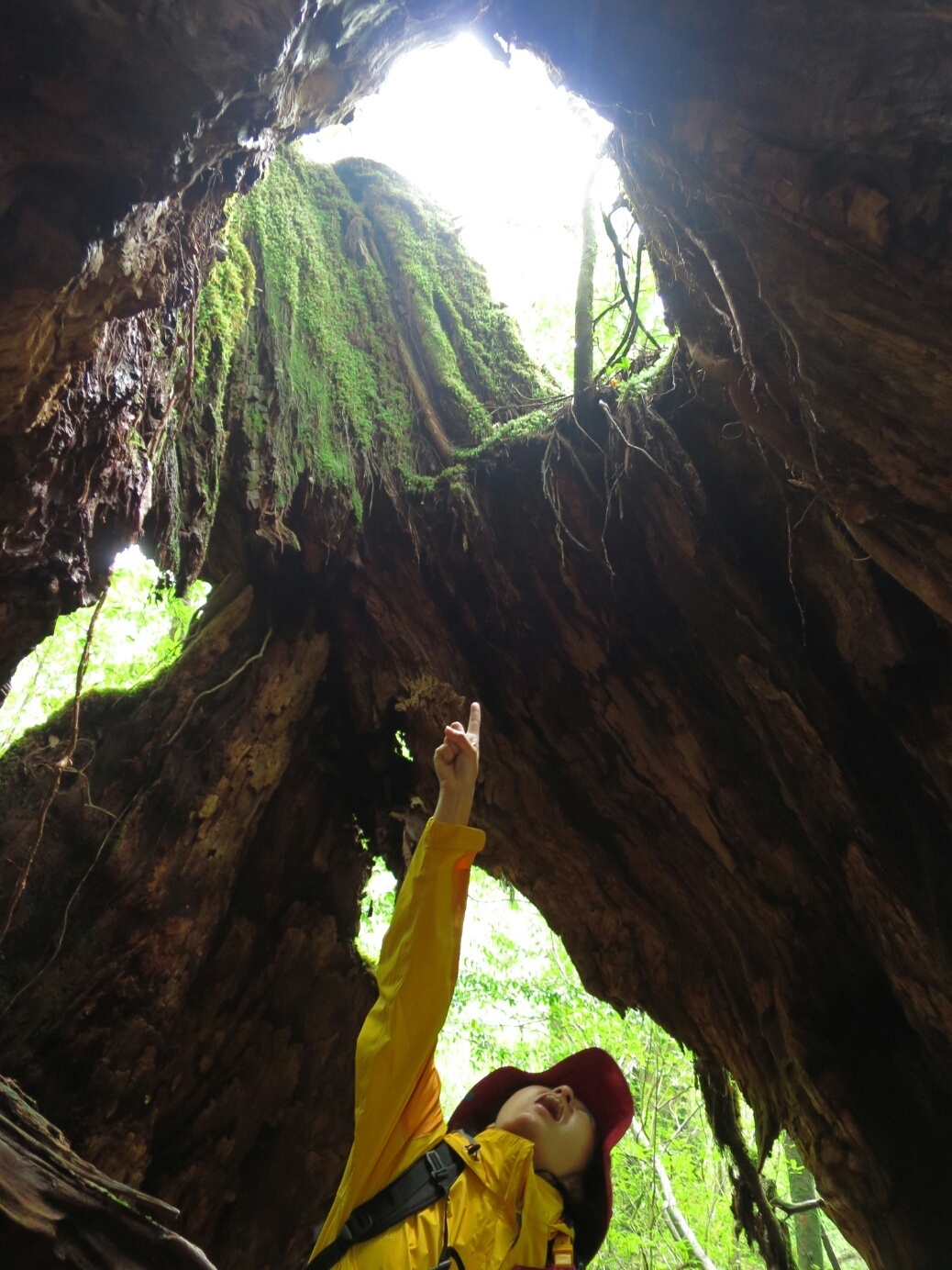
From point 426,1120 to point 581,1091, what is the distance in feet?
2.47

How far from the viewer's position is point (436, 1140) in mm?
2189

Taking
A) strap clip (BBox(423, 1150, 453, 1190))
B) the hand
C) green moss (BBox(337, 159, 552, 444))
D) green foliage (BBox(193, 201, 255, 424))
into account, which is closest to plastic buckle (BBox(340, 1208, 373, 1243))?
strap clip (BBox(423, 1150, 453, 1190))

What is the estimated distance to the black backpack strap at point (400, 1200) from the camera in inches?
78.3

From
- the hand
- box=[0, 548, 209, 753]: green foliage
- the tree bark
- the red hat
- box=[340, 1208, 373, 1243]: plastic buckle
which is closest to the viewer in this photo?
box=[340, 1208, 373, 1243]: plastic buckle

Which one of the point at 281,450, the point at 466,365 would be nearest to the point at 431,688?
the point at 281,450

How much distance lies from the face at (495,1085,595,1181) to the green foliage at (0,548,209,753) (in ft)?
15.6

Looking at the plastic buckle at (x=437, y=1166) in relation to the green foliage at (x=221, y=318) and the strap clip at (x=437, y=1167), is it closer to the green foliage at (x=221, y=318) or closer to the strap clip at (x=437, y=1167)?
the strap clip at (x=437, y=1167)

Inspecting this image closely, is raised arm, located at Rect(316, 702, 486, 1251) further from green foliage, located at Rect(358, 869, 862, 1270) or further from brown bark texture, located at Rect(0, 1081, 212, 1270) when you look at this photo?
green foliage, located at Rect(358, 869, 862, 1270)

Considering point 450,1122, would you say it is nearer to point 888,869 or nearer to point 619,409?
point 888,869

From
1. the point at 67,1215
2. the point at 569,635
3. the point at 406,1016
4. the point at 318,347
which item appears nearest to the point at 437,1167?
the point at 406,1016

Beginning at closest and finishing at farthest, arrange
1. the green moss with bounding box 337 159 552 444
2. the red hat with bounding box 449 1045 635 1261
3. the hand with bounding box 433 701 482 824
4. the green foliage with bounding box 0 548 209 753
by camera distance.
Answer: the hand with bounding box 433 701 482 824 → the red hat with bounding box 449 1045 635 1261 → the green moss with bounding box 337 159 552 444 → the green foliage with bounding box 0 548 209 753

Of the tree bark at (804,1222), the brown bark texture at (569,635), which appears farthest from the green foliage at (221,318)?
the tree bark at (804,1222)

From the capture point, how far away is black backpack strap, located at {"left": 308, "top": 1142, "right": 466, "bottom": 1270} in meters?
1.99

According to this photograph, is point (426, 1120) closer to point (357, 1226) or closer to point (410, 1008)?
point (357, 1226)
